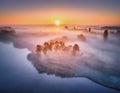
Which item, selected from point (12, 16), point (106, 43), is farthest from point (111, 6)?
point (12, 16)

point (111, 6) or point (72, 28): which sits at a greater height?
point (111, 6)

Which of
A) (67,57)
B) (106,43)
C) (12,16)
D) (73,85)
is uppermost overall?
(12,16)

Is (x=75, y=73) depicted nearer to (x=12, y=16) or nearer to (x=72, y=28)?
(x=72, y=28)

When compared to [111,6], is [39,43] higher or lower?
lower

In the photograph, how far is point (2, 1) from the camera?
190 centimetres

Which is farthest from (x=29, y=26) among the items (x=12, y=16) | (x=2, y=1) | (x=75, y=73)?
(x=75, y=73)

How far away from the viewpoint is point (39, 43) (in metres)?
1.88

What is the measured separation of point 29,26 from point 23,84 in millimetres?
580

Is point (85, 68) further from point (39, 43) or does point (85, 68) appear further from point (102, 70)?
point (39, 43)

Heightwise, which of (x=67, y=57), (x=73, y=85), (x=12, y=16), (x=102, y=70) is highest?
(x=12, y=16)

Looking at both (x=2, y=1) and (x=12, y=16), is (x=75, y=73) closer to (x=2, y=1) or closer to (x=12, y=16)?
(x=12, y=16)

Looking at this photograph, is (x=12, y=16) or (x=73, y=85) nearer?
(x=73, y=85)

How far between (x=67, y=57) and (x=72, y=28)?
0.30 metres

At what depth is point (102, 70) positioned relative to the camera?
1.83 metres
